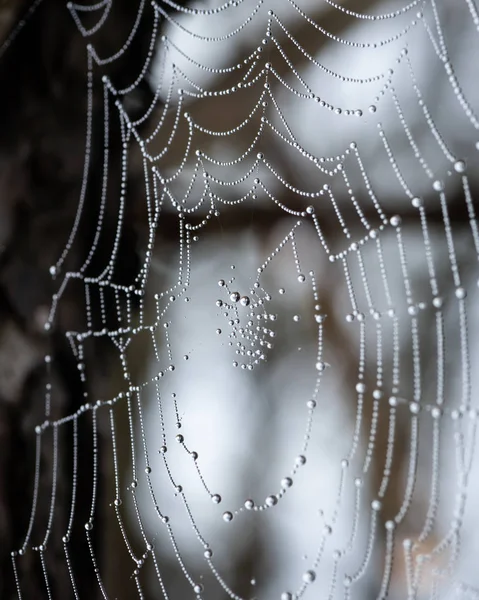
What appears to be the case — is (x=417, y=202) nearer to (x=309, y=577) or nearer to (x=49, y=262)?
(x=309, y=577)

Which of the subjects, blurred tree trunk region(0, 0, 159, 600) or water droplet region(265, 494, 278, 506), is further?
blurred tree trunk region(0, 0, 159, 600)

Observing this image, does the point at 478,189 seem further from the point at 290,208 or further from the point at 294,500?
the point at 294,500

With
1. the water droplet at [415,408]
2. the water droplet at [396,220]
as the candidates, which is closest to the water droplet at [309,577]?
the water droplet at [415,408]

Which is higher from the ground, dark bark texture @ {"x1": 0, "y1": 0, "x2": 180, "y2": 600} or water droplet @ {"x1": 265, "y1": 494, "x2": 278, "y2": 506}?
dark bark texture @ {"x1": 0, "y1": 0, "x2": 180, "y2": 600}

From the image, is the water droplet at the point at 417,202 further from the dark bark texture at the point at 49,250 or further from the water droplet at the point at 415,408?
the dark bark texture at the point at 49,250

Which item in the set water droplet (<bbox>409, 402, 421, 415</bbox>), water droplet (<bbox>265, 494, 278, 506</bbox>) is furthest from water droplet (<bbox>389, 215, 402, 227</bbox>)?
water droplet (<bbox>265, 494, 278, 506</bbox>)

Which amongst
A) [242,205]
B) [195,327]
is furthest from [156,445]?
[242,205]

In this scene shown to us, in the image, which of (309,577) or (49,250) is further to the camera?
(49,250)

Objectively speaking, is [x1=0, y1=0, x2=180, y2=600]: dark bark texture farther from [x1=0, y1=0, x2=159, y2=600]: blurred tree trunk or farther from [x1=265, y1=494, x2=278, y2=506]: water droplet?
[x1=265, y1=494, x2=278, y2=506]: water droplet

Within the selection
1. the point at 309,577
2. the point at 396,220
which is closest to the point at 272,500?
the point at 309,577
